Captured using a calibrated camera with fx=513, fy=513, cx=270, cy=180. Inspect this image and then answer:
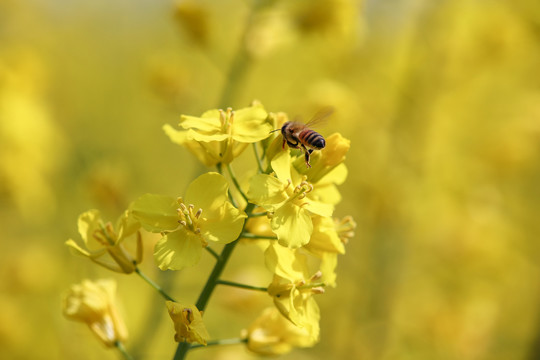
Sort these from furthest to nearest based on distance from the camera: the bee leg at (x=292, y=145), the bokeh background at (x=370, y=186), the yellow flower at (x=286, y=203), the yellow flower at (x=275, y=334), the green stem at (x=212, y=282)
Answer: the bokeh background at (x=370, y=186) → the yellow flower at (x=275, y=334) → the bee leg at (x=292, y=145) → the green stem at (x=212, y=282) → the yellow flower at (x=286, y=203)

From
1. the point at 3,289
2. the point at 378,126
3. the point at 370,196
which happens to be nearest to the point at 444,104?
the point at 378,126

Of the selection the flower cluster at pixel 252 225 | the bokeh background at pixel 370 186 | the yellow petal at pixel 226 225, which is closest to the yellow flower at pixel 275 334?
the flower cluster at pixel 252 225

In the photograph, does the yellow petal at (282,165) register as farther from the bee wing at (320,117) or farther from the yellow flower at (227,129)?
the bee wing at (320,117)

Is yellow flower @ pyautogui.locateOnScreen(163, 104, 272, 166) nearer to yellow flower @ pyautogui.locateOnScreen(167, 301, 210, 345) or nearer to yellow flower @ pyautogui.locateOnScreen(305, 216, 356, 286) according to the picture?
yellow flower @ pyautogui.locateOnScreen(305, 216, 356, 286)

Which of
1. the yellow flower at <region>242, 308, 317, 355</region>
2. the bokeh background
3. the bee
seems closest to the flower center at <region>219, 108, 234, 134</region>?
the bee

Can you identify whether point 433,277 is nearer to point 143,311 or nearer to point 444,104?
point 444,104

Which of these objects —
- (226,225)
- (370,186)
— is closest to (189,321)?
(226,225)
